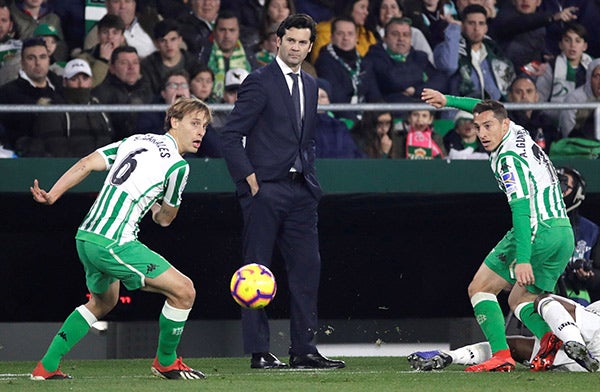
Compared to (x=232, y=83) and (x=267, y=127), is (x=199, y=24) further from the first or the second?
(x=267, y=127)

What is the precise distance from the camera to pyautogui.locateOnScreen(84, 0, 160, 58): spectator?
1075cm

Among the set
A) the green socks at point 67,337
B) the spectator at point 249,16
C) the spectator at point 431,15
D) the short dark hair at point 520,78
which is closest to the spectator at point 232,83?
the spectator at point 249,16

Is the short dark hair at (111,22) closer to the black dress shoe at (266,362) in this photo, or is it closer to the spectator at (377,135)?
the spectator at (377,135)

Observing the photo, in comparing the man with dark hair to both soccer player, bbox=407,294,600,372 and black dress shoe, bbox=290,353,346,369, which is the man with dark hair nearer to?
black dress shoe, bbox=290,353,346,369

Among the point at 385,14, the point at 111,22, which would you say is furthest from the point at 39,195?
the point at 385,14

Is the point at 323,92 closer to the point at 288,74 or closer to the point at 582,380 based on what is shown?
the point at 288,74

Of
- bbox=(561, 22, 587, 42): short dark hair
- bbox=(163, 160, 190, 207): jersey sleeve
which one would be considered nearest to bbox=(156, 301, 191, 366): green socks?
bbox=(163, 160, 190, 207): jersey sleeve

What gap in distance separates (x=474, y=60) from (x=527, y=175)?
3919 millimetres

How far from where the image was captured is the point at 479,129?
25.0 feet

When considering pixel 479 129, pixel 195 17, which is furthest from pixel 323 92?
pixel 479 129

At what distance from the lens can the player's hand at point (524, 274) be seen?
716cm

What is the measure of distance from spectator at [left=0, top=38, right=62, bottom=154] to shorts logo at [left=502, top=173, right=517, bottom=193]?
3947mm

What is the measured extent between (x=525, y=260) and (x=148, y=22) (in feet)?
16.2

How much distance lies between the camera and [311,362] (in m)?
8.02
